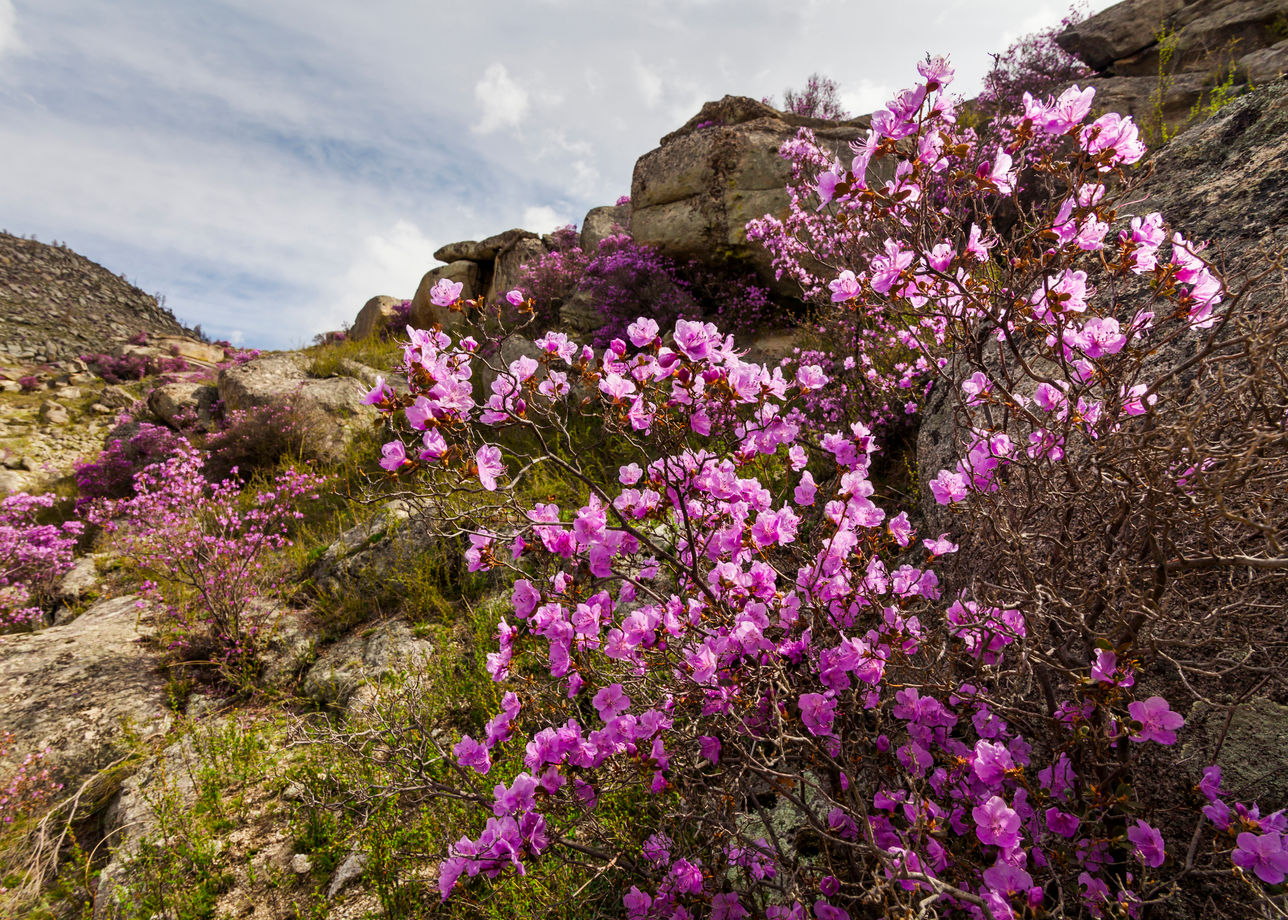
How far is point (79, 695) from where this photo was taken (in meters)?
4.26

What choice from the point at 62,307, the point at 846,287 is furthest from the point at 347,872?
→ the point at 62,307

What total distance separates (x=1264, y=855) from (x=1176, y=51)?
13.4 meters

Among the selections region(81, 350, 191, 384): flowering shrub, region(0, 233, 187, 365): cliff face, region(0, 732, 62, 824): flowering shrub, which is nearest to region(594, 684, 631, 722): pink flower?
region(0, 732, 62, 824): flowering shrub

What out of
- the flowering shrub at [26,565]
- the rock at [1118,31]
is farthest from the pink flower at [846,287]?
the rock at [1118,31]

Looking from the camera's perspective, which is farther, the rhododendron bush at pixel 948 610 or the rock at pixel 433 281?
the rock at pixel 433 281

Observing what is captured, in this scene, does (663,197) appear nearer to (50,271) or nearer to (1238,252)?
(1238,252)

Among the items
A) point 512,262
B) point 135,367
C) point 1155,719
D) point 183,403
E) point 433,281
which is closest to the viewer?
point 1155,719

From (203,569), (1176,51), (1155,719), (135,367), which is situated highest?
(135,367)

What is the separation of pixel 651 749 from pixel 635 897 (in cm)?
52

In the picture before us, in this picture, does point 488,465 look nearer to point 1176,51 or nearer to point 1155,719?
point 1155,719

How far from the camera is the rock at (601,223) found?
10.9 meters

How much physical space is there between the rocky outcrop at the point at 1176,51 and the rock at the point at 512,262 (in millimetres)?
9952

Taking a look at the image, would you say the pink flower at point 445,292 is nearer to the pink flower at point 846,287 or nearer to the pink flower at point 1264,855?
the pink flower at point 846,287

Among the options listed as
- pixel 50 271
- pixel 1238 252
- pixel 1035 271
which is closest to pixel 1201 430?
pixel 1035 271
